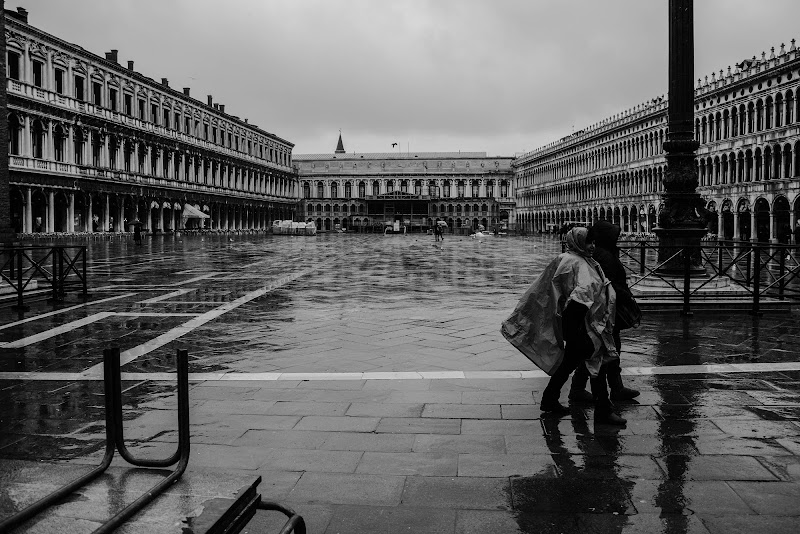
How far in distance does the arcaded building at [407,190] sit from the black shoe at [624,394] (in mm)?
108266

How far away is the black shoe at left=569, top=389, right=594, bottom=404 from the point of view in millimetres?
5541

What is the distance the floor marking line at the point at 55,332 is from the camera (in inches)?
311

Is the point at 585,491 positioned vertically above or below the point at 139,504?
below

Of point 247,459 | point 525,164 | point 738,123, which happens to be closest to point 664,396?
point 247,459

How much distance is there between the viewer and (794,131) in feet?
137

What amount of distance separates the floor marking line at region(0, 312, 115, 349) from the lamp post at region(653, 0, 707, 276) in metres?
8.49

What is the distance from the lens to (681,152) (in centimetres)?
1099

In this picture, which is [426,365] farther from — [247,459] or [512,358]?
[247,459]

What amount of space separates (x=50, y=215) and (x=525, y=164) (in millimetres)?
78929

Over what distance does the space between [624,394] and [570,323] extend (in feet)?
2.92

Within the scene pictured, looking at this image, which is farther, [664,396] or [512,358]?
[512,358]

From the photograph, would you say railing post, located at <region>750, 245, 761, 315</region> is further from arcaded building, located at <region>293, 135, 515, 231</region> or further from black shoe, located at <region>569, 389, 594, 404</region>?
arcaded building, located at <region>293, 135, 515, 231</region>

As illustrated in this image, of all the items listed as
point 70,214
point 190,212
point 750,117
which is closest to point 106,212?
point 70,214

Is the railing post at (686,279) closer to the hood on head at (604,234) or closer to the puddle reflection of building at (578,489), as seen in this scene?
the hood on head at (604,234)
